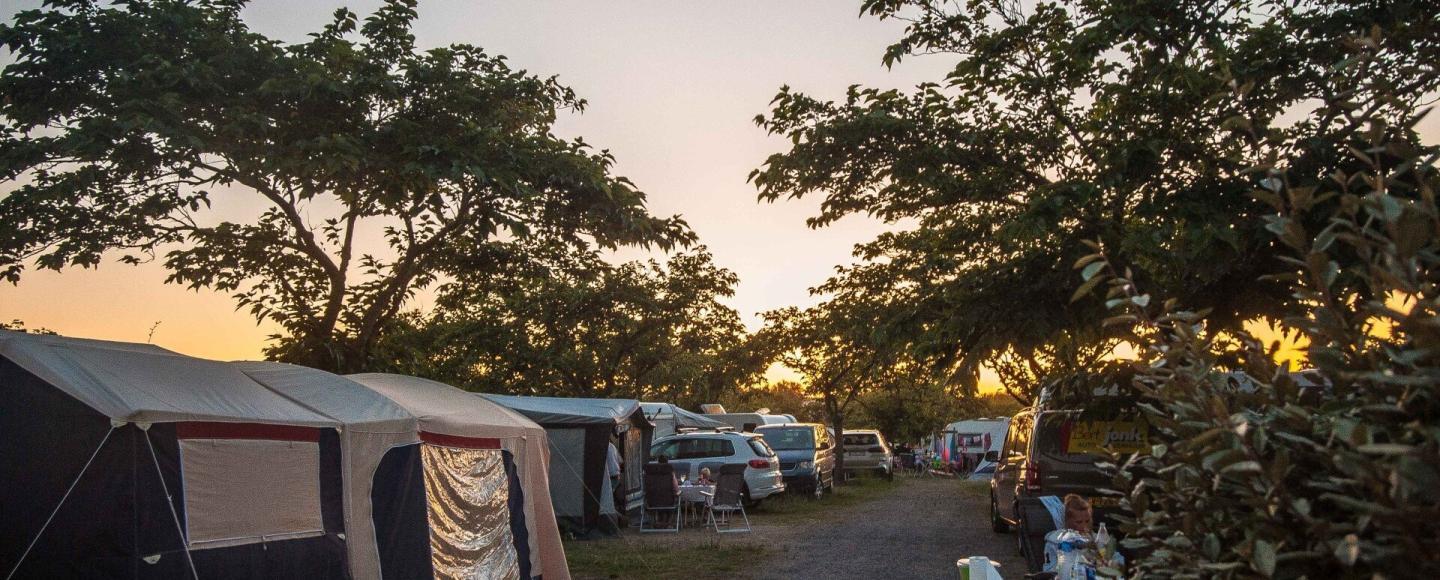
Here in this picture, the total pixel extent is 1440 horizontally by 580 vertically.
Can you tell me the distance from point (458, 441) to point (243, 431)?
278cm

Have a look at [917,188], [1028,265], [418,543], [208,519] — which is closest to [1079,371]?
[1028,265]

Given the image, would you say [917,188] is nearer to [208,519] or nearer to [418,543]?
[418,543]

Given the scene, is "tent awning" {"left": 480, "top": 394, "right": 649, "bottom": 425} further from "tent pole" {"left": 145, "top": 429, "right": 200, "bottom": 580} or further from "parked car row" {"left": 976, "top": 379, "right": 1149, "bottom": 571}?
"tent pole" {"left": 145, "top": 429, "right": 200, "bottom": 580}

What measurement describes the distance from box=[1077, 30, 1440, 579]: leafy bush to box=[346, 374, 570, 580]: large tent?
291 inches

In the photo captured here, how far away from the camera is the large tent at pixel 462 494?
29.7ft

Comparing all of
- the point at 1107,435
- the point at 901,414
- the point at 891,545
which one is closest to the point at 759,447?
the point at 891,545

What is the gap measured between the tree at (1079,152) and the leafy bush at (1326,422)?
233 inches

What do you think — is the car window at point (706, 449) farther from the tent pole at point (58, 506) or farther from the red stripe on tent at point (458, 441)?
the tent pole at point (58, 506)

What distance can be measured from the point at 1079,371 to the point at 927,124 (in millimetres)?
3436

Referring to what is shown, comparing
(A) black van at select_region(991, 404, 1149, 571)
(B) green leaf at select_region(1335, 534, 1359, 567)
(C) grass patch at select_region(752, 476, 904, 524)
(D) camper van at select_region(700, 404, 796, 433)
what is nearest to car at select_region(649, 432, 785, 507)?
(C) grass patch at select_region(752, 476, 904, 524)

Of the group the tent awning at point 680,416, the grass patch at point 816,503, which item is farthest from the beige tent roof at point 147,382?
the tent awning at point 680,416

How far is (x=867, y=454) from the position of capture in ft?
129

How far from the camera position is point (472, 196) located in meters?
11.7

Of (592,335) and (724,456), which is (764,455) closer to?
(724,456)
